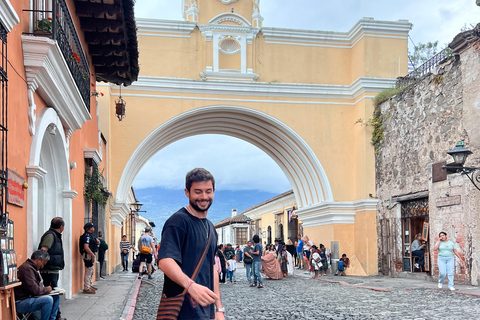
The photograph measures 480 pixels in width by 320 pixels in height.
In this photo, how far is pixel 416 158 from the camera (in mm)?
15773

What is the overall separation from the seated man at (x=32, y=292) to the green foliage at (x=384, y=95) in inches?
549

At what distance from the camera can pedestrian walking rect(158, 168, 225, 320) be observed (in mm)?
2961

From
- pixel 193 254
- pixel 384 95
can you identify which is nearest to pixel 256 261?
pixel 384 95

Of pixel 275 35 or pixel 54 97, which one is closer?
pixel 54 97

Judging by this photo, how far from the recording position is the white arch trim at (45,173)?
6363mm

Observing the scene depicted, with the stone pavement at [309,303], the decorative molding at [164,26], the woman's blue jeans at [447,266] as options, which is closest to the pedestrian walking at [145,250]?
the stone pavement at [309,303]

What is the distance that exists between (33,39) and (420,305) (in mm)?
6940

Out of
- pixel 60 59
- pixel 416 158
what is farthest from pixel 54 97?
pixel 416 158

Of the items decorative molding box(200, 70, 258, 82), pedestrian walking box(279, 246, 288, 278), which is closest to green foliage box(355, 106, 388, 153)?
decorative molding box(200, 70, 258, 82)

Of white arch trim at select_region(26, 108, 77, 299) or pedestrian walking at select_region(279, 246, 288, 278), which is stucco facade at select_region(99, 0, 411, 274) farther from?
white arch trim at select_region(26, 108, 77, 299)

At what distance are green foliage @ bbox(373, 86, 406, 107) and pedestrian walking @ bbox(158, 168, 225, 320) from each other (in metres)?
15.3

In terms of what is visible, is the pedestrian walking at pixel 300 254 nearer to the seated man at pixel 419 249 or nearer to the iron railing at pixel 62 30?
the seated man at pixel 419 249

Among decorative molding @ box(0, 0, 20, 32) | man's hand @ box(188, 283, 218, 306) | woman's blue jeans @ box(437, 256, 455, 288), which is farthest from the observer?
woman's blue jeans @ box(437, 256, 455, 288)

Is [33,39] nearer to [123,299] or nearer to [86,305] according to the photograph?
[86,305]
